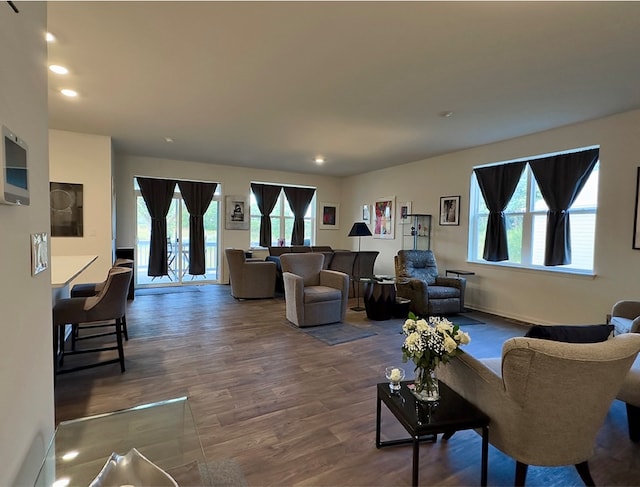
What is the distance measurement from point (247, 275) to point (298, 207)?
293 centimetres

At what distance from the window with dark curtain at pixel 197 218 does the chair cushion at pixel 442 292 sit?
4.96 meters

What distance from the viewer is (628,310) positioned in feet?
10.8

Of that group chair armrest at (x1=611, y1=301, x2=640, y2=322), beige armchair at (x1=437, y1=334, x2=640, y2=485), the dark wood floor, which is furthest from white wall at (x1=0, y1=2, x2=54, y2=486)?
chair armrest at (x1=611, y1=301, x2=640, y2=322)

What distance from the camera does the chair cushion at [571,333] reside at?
1647mm

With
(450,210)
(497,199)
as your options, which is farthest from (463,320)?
(450,210)

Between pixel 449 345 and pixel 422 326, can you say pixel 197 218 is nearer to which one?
pixel 422 326

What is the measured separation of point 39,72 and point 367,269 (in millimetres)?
6143

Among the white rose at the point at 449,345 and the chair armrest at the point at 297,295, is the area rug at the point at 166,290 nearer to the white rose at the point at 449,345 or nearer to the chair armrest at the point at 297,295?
the chair armrest at the point at 297,295

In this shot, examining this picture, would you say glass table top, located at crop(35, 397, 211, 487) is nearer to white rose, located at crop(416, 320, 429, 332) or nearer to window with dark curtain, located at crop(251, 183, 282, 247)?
white rose, located at crop(416, 320, 429, 332)

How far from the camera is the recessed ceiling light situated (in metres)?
2.99

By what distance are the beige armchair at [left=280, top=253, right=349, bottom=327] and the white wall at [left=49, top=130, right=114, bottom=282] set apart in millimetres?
2954

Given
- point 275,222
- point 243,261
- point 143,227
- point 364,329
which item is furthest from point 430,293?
point 143,227

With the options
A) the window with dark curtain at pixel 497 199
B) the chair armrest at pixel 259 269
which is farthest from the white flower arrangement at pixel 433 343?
the chair armrest at pixel 259 269

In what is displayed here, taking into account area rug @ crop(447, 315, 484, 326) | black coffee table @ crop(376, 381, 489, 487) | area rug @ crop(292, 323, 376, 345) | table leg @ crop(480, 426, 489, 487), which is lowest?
area rug @ crop(292, 323, 376, 345)
